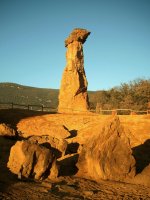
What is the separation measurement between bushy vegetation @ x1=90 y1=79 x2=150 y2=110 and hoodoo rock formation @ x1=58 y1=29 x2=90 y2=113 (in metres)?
7.14

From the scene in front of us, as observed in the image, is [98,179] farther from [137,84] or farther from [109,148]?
[137,84]

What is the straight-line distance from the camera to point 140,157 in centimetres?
1986

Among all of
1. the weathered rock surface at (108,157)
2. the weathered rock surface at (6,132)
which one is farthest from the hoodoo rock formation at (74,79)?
the weathered rock surface at (108,157)

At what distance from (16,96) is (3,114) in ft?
250

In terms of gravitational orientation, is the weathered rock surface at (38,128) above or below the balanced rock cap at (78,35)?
below

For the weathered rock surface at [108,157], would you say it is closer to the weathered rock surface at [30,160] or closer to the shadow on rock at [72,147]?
the weathered rock surface at [30,160]

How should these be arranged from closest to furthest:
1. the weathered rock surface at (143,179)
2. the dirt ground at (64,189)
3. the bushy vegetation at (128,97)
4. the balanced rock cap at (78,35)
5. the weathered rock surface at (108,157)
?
the dirt ground at (64,189) → the weathered rock surface at (143,179) → the weathered rock surface at (108,157) → the balanced rock cap at (78,35) → the bushy vegetation at (128,97)

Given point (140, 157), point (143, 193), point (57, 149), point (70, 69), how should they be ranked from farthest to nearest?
point (70, 69)
point (140, 157)
point (57, 149)
point (143, 193)

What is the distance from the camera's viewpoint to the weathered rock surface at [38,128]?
24.7 metres

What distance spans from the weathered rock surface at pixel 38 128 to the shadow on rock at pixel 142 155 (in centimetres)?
568

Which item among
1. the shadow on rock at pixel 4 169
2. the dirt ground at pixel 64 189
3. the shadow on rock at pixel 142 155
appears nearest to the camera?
the dirt ground at pixel 64 189

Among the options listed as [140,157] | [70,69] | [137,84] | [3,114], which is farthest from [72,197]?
[137,84]

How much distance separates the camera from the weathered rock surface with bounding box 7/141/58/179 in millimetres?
12236

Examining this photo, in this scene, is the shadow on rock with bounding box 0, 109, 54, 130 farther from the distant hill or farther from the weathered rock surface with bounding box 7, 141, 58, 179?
the distant hill
